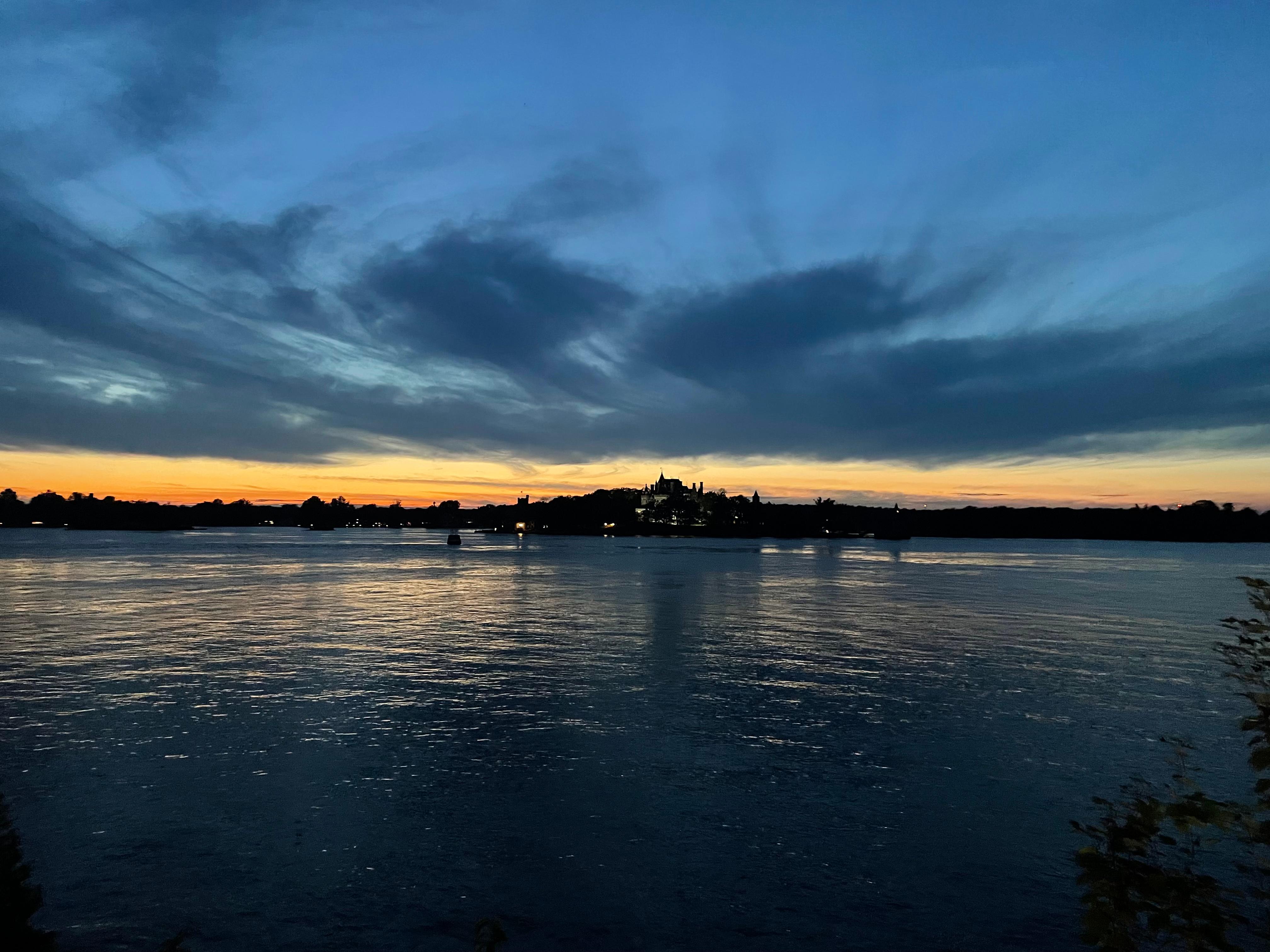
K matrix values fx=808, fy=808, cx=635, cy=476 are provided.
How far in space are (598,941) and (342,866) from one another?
13.7 feet

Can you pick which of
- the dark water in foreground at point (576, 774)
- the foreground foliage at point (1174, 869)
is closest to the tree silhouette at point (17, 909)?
the dark water in foreground at point (576, 774)

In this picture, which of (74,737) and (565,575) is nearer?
(74,737)

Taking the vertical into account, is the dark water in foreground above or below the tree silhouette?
below

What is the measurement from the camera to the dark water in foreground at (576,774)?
1049 cm

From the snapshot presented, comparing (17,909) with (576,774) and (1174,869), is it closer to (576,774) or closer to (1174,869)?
(1174,869)

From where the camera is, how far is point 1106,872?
4.94 meters

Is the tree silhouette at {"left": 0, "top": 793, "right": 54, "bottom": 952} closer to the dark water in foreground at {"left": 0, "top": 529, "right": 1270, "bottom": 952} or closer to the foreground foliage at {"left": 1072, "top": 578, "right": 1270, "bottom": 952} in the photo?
the dark water in foreground at {"left": 0, "top": 529, "right": 1270, "bottom": 952}

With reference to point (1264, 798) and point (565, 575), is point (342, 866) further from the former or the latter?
point (565, 575)

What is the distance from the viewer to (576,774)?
1586 cm

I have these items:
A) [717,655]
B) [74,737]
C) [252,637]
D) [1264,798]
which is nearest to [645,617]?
[717,655]

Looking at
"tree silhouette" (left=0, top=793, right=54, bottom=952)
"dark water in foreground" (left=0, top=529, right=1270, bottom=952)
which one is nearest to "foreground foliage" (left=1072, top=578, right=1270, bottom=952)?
"dark water in foreground" (left=0, top=529, right=1270, bottom=952)

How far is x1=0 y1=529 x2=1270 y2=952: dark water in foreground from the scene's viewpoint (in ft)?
34.4

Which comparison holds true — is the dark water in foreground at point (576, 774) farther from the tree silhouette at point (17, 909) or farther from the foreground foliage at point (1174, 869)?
the foreground foliage at point (1174, 869)

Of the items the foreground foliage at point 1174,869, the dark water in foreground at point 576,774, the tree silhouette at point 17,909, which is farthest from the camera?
the dark water in foreground at point 576,774
